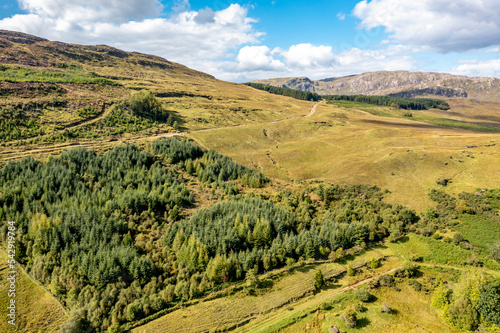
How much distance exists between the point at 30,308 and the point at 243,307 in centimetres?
3764

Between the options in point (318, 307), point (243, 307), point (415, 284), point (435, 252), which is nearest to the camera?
point (318, 307)

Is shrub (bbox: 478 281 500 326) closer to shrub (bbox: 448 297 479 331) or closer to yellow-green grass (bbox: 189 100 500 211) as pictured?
shrub (bbox: 448 297 479 331)

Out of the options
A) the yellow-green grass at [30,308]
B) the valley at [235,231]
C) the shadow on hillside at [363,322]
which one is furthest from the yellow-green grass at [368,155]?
the yellow-green grass at [30,308]

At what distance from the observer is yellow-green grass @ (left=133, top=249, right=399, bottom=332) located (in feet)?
134

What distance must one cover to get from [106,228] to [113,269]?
1379 centimetres

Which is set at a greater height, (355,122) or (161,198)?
(355,122)

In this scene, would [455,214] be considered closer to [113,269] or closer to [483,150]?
[483,150]

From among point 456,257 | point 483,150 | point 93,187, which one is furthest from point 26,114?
point 483,150

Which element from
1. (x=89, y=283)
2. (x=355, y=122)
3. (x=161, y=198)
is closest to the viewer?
(x=89, y=283)

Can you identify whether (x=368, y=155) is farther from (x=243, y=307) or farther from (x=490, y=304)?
(x=243, y=307)

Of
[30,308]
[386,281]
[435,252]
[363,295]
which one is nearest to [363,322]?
[363,295]

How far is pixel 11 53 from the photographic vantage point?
7362 inches

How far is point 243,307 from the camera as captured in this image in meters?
44.5

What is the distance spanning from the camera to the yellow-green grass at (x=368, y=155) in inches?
3167
